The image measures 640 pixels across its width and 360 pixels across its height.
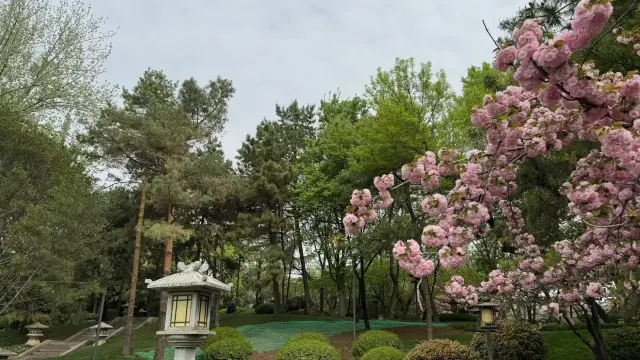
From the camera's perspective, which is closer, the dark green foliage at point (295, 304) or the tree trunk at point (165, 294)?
the tree trunk at point (165, 294)

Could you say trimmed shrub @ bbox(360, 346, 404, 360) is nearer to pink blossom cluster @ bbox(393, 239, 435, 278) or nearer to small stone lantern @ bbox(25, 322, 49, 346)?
pink blossom cluster @ bbox(393, 239, 435, 278)

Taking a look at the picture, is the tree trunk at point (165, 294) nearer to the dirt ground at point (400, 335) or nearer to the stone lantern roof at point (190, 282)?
the dirt ground at point (400, 335)

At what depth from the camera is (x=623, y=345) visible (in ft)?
36.1

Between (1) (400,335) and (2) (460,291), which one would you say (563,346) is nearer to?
(1) (400,335)

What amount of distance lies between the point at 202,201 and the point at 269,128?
771 centimetres

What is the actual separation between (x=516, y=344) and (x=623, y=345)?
103 inches

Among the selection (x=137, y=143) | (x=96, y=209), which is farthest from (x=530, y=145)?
(x=137, y=143)

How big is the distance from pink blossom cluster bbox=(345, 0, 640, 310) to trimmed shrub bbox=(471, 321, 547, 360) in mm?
5584

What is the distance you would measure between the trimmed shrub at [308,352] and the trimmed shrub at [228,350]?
1382mm

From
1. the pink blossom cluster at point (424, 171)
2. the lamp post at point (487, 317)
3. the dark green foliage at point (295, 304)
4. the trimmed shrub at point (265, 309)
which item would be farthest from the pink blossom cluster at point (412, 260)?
the dark green foliage at point (295, 304)

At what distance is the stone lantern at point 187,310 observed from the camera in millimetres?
8398

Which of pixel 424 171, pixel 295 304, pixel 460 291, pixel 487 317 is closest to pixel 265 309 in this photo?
pixel 295 304

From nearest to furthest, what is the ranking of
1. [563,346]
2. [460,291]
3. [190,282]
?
[460,291] < [190,282] < [563,346]

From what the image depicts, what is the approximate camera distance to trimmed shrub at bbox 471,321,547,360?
428 inches
